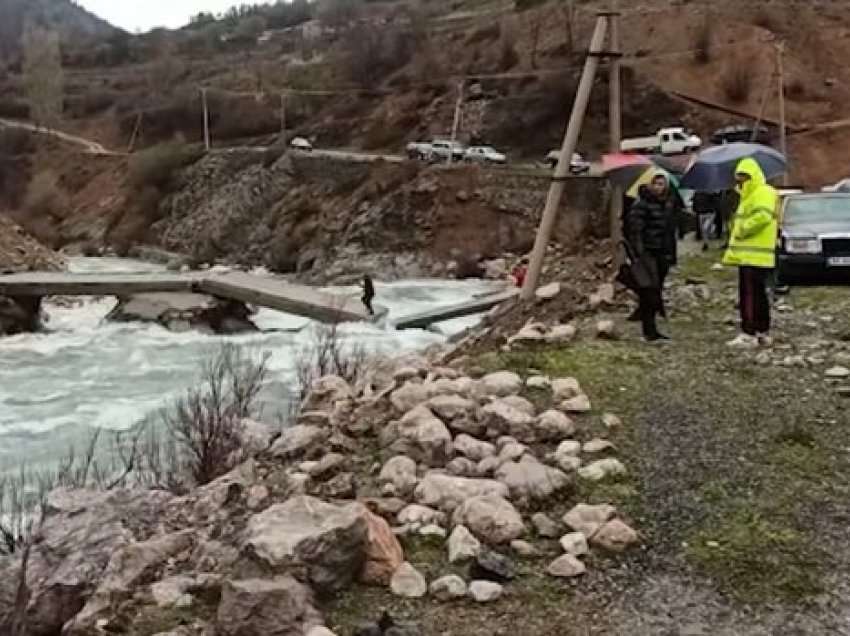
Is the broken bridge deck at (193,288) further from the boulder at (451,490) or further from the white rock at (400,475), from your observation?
the boulder at (451,490)

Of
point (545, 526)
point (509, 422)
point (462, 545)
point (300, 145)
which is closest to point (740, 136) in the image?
point (300, 145)

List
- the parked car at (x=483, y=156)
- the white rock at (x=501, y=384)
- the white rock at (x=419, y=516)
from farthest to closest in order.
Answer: the parked car at (x=483, y=156)
the white rock at (x=501, y=384)
the white rock at (x=419, y=516)

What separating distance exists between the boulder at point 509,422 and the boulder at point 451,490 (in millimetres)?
973

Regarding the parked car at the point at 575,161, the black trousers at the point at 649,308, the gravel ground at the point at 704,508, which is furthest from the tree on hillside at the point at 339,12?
the gravel ground at the point at 704,508

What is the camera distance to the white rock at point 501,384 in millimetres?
9016

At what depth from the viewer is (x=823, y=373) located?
9844mm

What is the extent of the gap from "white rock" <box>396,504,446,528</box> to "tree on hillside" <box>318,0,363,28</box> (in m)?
105

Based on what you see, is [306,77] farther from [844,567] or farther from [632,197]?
[844,567]

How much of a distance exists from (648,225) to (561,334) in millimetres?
1341

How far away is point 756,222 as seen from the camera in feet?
35.8

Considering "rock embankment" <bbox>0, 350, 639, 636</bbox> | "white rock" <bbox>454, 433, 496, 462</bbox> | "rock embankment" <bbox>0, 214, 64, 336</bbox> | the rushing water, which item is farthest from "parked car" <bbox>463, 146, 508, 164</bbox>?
"white rock" <bbox>454, 433, 496, 462</bbox>

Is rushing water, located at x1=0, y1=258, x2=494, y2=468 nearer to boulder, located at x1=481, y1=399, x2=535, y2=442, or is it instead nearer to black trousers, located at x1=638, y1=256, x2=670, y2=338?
black trousers, located at x1=638, y1=256, x2=670, y2=338

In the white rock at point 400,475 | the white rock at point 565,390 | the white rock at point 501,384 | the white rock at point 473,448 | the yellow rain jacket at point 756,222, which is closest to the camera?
the white rock at point 400,475

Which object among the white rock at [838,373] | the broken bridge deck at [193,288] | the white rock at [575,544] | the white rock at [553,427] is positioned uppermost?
the white rock at [553,427]
